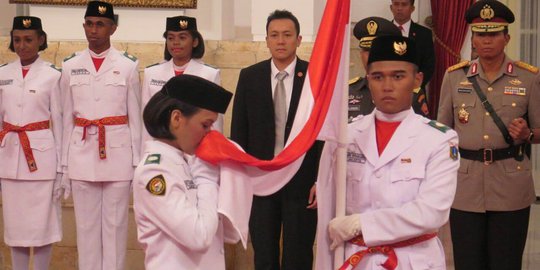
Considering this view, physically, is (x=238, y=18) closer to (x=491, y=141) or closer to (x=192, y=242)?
(x=491, y=141)

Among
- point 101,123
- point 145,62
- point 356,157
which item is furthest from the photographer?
point 145,62

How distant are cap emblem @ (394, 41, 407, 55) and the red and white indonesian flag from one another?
23cm

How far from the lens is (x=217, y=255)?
3.04 m

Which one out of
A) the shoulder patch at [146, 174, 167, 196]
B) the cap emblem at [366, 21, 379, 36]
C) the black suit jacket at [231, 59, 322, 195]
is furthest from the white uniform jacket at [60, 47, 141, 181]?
the shoulder patch at [146, 174, 167, 196]

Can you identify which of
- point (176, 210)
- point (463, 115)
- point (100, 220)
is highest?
point (463, 115)

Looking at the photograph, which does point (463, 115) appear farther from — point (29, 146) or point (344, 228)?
point (29, 146)

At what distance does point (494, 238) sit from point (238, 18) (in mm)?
3543

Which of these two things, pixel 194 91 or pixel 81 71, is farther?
pixel 81 71

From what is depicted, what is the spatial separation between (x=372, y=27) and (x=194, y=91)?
2107 millimetres

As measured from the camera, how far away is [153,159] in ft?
9.62

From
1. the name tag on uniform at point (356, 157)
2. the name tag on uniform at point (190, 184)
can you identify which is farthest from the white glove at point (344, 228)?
the name tag on uniform at point (190, 184)

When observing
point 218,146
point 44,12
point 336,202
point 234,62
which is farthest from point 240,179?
point 44,12

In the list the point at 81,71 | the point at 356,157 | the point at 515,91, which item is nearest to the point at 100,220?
the point at 81,71

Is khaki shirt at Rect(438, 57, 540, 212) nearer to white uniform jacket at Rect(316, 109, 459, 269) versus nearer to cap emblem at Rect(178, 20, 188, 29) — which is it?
white uniform jacket at Rect(316, 109, 459, 269)
